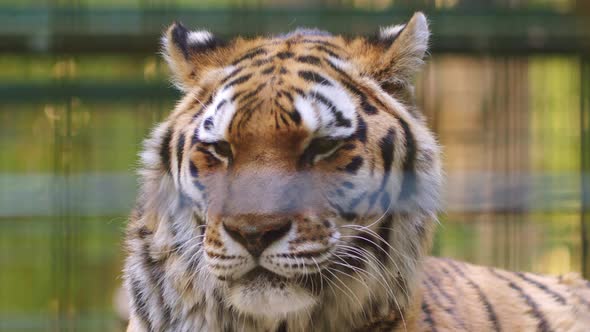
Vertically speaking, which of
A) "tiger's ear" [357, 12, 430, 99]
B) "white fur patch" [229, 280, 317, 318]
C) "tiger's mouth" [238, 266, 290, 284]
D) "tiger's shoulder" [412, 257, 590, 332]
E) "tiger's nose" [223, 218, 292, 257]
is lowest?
"tiger's shoulder" [412, 257, 590, 332]

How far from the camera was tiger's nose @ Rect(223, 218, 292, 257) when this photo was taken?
1.21m

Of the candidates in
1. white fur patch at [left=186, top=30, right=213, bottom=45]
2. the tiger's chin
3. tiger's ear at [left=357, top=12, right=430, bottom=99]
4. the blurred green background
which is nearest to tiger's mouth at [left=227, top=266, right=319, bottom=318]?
the tiger's chin

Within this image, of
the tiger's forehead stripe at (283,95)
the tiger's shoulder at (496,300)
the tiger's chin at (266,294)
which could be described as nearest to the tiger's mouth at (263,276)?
the tiger's chin at (266,294)

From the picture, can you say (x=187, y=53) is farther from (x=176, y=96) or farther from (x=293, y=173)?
(x=293, y=173)

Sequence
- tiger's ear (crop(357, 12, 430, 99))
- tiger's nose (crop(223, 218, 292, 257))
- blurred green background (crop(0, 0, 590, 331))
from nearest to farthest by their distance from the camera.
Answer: tiger's nose (crop(223, 218, 292, 257)), blurred green background (crop(0, 0, 590, 331)), tiger's ear (crop(357, 12, 430, 99))

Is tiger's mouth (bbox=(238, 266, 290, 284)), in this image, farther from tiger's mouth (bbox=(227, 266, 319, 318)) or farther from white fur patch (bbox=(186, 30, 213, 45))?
white fur patch (bbox=(186, 30, 213, 45))

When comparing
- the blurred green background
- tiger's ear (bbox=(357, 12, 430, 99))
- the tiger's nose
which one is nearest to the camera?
the tiger's nose

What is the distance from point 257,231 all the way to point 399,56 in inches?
20.9

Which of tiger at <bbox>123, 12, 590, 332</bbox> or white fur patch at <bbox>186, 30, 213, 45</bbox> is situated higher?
white fur patch at <bbox>186, 30, 213, 45</bbox>

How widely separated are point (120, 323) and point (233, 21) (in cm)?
131

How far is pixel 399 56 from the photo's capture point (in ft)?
5.05

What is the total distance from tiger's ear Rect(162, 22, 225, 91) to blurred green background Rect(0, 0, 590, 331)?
0.09m

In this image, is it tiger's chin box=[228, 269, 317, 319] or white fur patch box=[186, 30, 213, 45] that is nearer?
tiger's chin box=[228, 269, 317, 319]

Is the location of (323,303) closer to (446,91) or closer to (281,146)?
(281,146)
